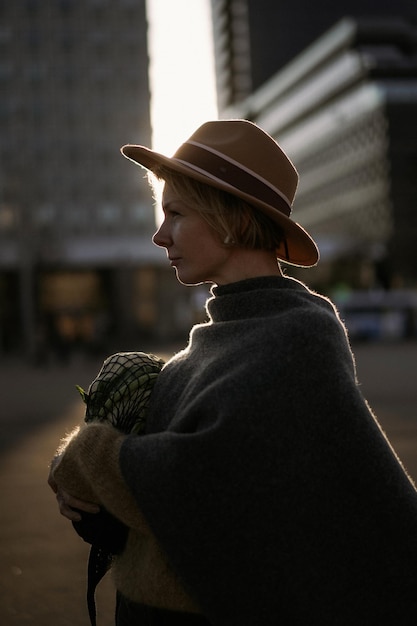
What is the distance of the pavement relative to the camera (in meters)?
4.07

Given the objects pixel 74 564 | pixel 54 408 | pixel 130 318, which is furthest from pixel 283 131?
pixel 74 564

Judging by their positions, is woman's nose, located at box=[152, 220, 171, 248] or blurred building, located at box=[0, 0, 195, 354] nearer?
woman's nose, located at box=[152, 220, 171, 248]

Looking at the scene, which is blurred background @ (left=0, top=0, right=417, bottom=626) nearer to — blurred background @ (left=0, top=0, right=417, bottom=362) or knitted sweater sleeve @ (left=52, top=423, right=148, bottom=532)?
blurred background @ (left=0, top=0, right=417, bottom=362)

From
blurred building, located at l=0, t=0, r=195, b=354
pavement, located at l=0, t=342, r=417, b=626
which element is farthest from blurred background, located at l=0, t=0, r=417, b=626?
pavement, located at l=0, t=342, r=417, b=626

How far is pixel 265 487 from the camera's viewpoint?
4.87 ft

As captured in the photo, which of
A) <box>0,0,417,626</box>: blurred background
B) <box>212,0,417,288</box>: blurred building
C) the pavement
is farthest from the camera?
<box>212,0,417,288</box>: blurred building

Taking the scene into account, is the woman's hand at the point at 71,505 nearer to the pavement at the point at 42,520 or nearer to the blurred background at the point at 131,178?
the pavement at the point at 42,520

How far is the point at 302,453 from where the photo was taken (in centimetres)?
150

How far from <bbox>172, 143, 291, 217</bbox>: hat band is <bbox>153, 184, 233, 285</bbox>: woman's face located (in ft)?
0.29

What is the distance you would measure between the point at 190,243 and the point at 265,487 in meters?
0.54

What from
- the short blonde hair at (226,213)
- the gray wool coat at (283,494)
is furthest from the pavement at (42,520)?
the short blonde hair at (226,213)

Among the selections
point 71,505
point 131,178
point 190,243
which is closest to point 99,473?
point 71,505

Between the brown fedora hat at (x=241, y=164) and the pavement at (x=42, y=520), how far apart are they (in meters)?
2.78

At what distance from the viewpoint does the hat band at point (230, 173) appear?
1636 millimetres
